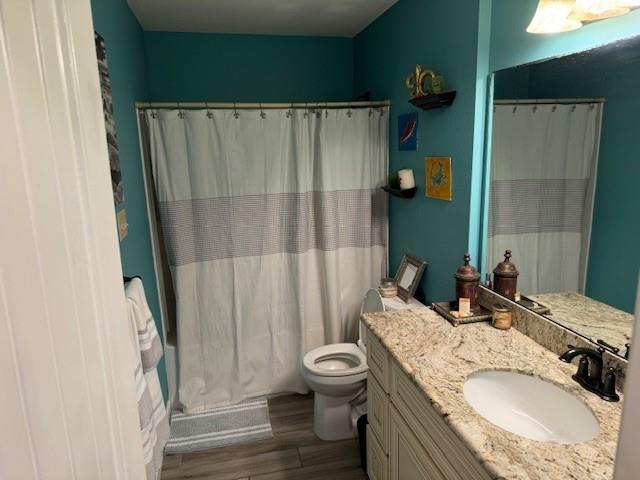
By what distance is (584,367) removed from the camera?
4.23 feet

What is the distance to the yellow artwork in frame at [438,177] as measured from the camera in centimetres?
209

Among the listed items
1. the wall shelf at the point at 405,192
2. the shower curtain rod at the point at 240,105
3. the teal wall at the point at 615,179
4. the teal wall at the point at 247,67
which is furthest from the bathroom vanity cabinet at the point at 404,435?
the teal wall at the point at 247,67

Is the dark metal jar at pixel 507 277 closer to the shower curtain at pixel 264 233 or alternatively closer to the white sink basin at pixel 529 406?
the white sink basin at pixel 529 406

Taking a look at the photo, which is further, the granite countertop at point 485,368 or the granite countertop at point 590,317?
the granite countertop at point 590,317

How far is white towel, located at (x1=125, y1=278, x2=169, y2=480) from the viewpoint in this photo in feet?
4.61

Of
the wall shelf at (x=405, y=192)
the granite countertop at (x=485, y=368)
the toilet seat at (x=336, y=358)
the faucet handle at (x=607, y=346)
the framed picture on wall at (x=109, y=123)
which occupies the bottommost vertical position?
the toilet seat at (x=336, y=358)

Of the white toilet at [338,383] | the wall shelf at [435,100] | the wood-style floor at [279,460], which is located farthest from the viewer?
the white toilet at [338,383]

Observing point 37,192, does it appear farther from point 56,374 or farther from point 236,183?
point 236,183

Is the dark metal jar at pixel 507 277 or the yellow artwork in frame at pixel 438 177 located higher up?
the yellow artwork in frame at pixel 438 177

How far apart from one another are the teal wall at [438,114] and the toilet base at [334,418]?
2.69ft

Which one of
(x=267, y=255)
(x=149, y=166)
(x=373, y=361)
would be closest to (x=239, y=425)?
(x=267, y=255)

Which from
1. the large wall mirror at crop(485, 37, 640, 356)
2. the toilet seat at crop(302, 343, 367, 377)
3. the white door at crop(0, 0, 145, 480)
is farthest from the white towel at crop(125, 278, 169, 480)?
the large wall mirror at crop(485, 37, 640, 356)

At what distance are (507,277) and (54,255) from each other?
1682 mm

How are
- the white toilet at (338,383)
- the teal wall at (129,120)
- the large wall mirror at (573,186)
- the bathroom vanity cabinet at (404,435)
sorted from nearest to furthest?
1. the bathroom vanity cabinet at (404,435)
2. the large wall mirror at (573,186)
3. the teal wall at (129,120)
4. the white toilet at (338,383)
